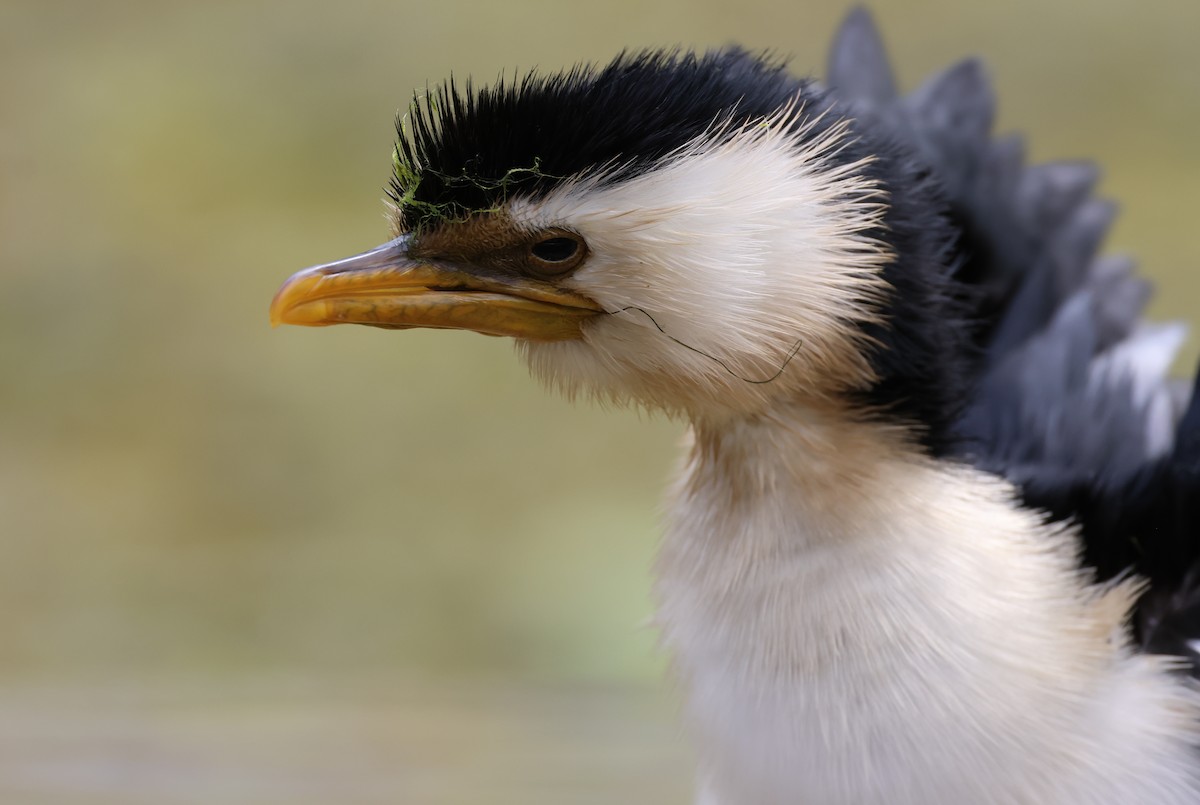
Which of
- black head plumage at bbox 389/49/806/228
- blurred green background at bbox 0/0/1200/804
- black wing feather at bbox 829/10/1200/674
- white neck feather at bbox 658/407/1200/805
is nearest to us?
black head plumage at bbox 389/49/806/228

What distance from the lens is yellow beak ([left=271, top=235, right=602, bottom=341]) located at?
2.04 m

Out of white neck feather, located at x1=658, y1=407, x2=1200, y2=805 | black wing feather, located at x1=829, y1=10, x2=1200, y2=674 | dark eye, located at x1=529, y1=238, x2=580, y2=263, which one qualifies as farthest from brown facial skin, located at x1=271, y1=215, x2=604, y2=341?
black wing feather, located at x1=829, y1=10, x2=1200, y2=674

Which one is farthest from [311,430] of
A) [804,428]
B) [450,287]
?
[804,428]

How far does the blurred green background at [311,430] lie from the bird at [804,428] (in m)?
1.40

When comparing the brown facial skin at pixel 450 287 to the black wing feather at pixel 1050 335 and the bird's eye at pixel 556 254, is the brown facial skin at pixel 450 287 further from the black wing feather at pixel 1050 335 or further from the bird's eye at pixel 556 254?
the black wing feather at pixel 1050 335

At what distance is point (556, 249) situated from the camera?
2.01 meters

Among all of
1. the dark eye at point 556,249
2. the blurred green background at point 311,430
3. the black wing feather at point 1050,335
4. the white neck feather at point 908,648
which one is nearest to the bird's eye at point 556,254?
the dark eye at point 556,249

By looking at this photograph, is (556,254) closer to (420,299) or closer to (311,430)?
(420,299)

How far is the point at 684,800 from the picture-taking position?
3.41 m

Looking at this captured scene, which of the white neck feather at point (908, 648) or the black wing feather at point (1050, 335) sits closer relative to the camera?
the white neck feather at point (908, 648)

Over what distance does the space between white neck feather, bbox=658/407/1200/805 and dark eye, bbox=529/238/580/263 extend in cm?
35

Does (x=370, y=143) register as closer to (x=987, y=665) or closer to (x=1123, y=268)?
(x=1123, y=268)

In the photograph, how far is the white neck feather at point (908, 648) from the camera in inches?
81.1

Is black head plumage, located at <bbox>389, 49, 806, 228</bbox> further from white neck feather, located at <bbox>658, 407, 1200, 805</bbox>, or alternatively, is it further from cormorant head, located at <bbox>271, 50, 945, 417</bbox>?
white neck feather, located at <bbox>658, 407, 1200, 805</bbox>
